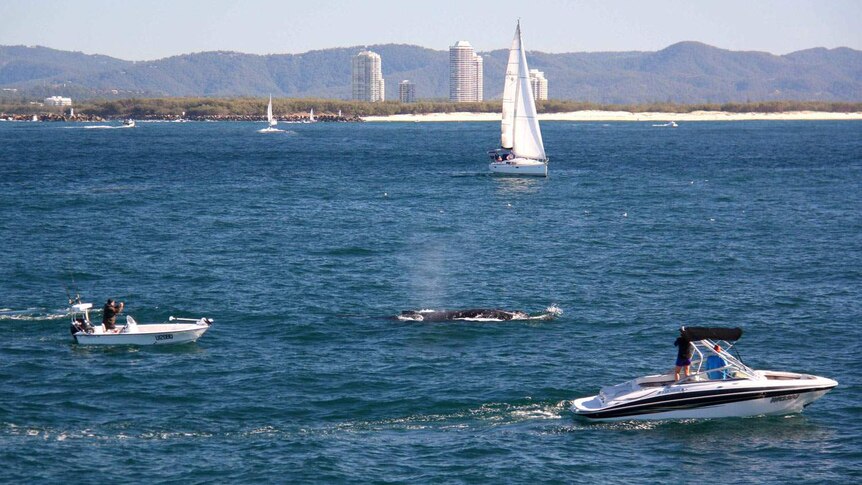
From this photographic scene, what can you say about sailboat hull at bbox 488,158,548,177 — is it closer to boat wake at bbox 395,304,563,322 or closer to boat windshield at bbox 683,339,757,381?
boat wake at bbox 395,304,563,322

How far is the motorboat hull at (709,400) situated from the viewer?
122 ft

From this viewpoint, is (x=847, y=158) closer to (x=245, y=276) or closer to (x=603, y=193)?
(x=603, y=193)

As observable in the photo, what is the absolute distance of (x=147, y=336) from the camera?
47531 millimetres

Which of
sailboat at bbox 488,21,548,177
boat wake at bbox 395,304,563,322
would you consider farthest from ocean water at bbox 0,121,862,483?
sailboat at bbox 488,21,548,177

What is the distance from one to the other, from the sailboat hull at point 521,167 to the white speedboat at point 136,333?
82.7 meters

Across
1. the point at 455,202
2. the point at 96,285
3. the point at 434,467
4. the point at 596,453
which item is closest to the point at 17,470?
the point at 434,467

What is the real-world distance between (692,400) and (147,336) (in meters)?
23.9

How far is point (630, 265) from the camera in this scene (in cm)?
6869

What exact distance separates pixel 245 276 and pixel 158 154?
4768 inches

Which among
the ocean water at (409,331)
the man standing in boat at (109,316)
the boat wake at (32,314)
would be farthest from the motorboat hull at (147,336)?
the boat wake at (32,314)

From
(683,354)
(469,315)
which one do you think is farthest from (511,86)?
(683,354)

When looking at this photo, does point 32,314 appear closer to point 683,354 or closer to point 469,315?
point 469,315

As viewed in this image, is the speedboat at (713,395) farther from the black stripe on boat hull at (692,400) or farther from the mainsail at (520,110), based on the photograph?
the mainsail at (520,110)

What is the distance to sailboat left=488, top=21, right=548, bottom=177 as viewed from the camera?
126 m
